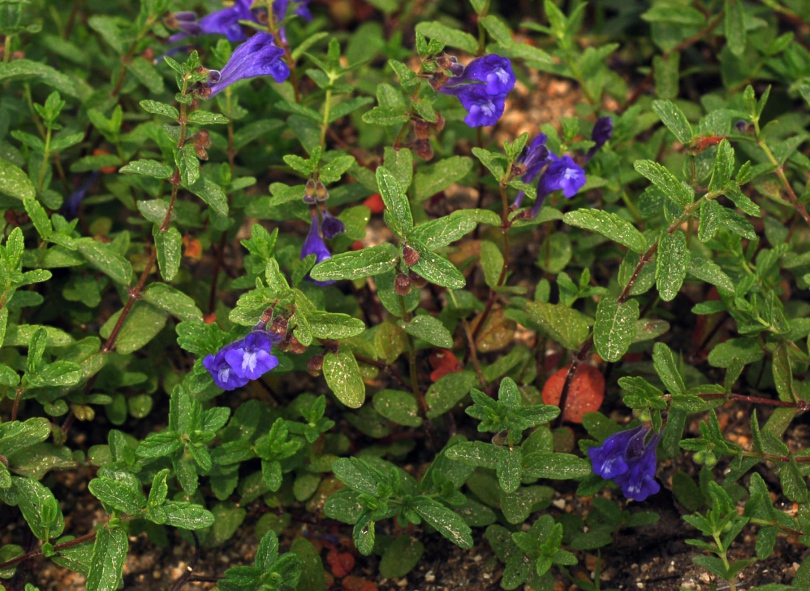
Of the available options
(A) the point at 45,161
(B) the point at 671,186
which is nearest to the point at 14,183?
(A) the point at 45,161

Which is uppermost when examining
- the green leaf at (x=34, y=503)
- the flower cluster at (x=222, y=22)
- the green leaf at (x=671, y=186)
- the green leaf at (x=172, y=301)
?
the green leaf at (x=671, y=186)

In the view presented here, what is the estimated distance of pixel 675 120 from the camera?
11.4 feet

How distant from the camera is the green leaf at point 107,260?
346cm

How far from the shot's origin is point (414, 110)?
11.4 ft

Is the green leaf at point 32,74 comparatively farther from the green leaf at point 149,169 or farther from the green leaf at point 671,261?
the green leaf at point 671,261

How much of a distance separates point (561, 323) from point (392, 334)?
70 centimetres

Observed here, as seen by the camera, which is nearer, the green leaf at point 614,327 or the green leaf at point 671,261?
the green leaf at point 671,261

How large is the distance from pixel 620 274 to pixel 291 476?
162 cm

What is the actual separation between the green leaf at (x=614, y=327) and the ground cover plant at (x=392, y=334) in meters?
0.01

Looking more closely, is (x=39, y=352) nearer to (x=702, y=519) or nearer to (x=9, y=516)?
(x=9, y=516)

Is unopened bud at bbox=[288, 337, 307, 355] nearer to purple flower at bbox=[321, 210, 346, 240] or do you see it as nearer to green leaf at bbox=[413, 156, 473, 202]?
purple flower at bbox=[321, 210, 346, 240]

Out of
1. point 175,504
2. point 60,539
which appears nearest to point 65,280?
point 60,539

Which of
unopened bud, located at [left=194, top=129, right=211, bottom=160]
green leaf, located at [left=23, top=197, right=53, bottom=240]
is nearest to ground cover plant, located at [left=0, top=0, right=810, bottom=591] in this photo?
unopened bud, located at [left=194, top=129, right=211, bottom=160]

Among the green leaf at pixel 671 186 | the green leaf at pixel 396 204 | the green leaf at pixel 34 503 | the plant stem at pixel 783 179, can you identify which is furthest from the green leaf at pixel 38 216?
the plant stem at pixel 783 179
